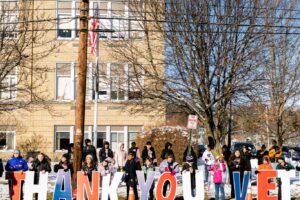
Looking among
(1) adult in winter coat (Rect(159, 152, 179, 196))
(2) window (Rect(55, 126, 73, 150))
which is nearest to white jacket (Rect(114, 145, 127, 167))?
(1) adult in winter coat (Rect(159, 152, 179, 196))

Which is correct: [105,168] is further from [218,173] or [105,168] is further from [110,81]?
[110,81]

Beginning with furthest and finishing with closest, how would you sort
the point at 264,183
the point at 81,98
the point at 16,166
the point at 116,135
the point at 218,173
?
the point at 116,135 → the point at 16,166 → the point at 218,173 → the point at 81,98 → the point at 264,183

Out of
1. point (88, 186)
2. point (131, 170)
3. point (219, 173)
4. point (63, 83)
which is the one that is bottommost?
point (88, 186)

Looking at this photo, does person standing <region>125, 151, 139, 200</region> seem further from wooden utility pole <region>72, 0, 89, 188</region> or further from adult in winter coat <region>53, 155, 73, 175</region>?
adult in winter coat <region>53, 155, 73, 175</region>

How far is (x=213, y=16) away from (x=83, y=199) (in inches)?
401

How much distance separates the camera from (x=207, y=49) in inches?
896

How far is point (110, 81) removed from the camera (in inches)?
1012

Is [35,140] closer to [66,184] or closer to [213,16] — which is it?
[213,16]

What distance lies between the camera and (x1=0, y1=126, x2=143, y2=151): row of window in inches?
1373

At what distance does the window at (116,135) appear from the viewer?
35.6 m

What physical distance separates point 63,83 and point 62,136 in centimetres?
330

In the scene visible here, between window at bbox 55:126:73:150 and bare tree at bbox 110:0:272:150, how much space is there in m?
11.9

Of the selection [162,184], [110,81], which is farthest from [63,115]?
[162,184]

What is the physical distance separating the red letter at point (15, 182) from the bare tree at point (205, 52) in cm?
859
